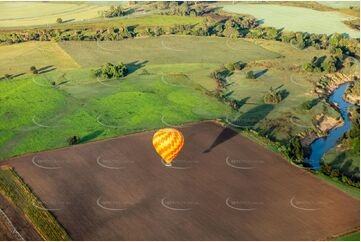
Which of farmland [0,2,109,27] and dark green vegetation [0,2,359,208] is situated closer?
dark green vegetation [0,2,359,208]

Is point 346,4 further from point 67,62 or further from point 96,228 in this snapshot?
point 96,228

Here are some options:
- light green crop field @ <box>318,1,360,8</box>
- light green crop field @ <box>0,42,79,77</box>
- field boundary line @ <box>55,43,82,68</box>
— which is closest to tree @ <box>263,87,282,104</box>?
field boundary line @ <box>55,43,82,68</box>

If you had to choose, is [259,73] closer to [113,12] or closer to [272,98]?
[272,98]

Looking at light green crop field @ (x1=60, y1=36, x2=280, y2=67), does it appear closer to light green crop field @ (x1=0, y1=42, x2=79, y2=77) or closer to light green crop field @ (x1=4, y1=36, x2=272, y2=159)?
light green crop field @ (x1=4, y1=36, x2=272, y2=159)

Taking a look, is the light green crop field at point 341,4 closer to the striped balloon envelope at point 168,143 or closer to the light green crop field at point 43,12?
the light green crop field at point 43,12

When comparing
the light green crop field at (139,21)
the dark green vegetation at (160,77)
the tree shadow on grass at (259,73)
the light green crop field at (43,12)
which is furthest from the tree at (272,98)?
the light green crop field at (43,12)
